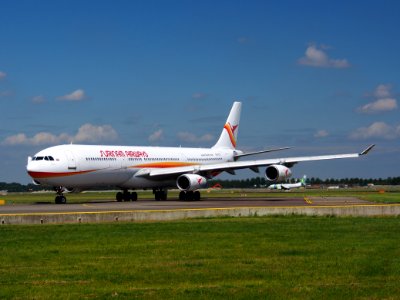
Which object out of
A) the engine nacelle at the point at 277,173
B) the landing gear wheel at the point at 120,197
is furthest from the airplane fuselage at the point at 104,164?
the engine nacelle at the point at 277,173

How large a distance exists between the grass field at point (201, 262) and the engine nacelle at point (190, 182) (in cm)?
2829

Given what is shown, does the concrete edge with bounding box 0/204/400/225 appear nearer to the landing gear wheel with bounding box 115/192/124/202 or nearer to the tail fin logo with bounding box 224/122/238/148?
the landing gear wheel with bounding box 115/192/124/202

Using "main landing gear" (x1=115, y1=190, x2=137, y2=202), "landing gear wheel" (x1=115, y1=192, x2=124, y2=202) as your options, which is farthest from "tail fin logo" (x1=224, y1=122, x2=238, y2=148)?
"landing gear wheel" (x1=115, y1=192, x2=124, y2=202)

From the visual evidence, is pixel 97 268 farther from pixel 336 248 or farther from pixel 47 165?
pixel 47 165

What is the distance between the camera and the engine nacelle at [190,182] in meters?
52.0

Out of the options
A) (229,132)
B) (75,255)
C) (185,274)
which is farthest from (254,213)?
(229,132)

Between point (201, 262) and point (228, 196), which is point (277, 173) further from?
point (201, 262)

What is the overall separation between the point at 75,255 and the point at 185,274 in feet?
13.3

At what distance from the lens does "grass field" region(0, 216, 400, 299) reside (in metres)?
11.3

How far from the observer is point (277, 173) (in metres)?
52.2

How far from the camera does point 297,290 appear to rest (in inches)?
445

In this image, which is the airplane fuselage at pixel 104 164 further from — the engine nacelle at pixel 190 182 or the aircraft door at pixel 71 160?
the engine nacelle at pixel 190 182

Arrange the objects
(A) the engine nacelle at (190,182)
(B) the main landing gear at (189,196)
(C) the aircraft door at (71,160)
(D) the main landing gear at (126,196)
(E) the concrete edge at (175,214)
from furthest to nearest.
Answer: (D) the main landing gear at (126,196) → (B) the main landing gear at (189,196) → (A) the engine nacelle at (190,182) → (C) the aircraft door at (71,160) → (E) the concrete edge at (175,214)

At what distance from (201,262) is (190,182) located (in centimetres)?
3725
